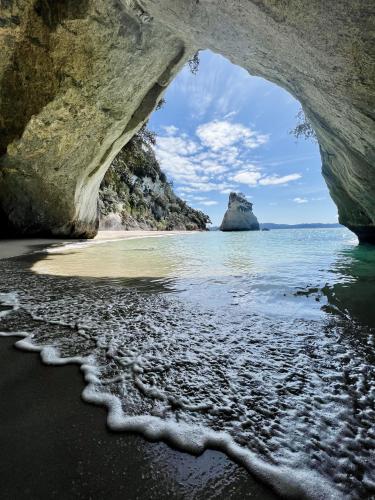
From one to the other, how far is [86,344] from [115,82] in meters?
10.3

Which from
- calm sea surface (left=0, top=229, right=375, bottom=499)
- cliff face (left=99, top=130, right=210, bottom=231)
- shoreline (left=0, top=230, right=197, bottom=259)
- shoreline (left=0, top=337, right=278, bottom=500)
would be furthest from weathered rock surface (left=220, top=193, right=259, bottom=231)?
Answer: shoreline (left=0, top=337, right=278, bottom=500)

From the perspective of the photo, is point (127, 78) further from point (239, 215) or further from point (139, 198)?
point (239, 215)

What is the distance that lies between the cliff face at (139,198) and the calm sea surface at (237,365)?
17.4 meters

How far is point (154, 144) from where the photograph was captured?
19922 mm

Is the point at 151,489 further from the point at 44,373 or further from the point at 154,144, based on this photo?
the point at 154,144

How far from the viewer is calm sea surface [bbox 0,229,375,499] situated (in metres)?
1.20

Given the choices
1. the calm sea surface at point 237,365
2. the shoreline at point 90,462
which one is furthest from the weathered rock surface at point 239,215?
the shoreline at point 90,462

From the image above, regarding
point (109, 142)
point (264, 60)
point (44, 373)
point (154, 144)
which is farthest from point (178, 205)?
point (44, 373)

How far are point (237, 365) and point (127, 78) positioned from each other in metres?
10.7

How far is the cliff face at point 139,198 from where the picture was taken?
83.0 ft

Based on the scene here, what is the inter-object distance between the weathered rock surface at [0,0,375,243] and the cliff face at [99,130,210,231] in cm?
762

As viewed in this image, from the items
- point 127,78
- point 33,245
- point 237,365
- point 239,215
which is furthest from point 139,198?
point 237,365

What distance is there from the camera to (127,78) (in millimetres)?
9812

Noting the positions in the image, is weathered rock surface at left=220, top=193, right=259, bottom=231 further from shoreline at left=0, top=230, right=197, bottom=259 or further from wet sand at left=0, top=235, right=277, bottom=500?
wet sand at left=0, top=235, right=277, bottom=500
